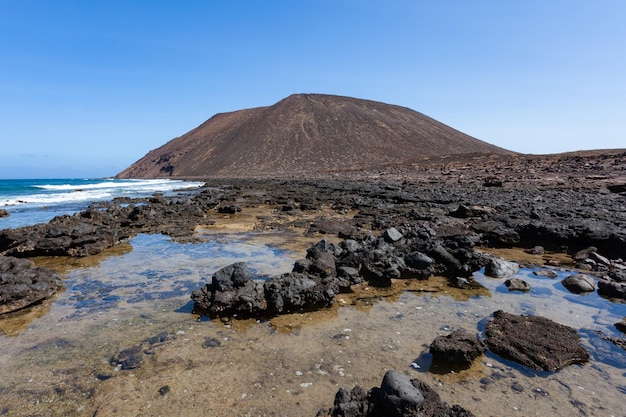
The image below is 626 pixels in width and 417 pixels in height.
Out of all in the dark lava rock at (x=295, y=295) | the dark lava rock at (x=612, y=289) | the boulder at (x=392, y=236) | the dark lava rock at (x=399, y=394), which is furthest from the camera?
the boulder at (x=392, y=236)

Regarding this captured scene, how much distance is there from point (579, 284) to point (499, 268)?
1.55 m

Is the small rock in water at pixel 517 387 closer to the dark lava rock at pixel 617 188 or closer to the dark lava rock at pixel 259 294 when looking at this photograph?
the dark lava rock at pixel 259 294

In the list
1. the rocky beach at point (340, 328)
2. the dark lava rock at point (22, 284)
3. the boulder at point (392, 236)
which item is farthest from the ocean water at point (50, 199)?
the boulder at point (392, 236)

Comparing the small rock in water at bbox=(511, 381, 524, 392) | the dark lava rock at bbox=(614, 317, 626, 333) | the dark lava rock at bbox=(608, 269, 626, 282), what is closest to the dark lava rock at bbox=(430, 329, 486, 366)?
the small rock in water at bbox=(511, 381, 524, 392)

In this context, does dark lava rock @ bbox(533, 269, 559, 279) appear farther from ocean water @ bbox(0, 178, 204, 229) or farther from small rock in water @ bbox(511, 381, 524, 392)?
ocean water @ bbox(0, 178, 204, 229)

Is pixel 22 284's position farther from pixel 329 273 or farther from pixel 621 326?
pixel 621 326

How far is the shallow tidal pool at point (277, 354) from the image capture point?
378 cm

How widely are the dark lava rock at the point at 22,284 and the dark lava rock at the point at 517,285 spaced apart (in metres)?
9.90

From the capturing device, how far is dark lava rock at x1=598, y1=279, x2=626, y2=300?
6605 millimetres

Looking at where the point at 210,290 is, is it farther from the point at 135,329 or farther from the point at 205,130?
the point at 205,130

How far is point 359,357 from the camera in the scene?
4664 millimetres

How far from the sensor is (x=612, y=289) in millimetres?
6672

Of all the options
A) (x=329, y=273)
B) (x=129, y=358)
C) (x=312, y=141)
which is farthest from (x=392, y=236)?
(x=312, y=141)

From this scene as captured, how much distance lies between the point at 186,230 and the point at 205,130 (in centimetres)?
10350
